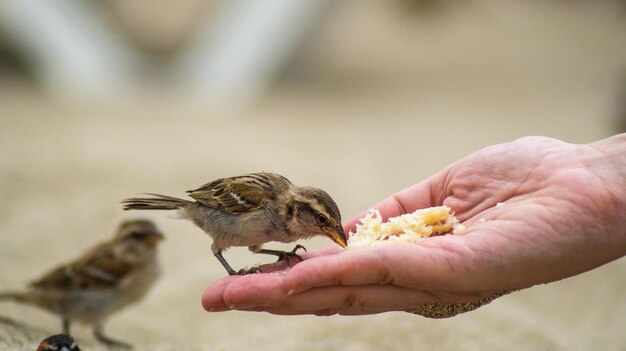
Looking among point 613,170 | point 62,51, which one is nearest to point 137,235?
point 613,170

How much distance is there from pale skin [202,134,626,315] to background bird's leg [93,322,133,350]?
2013mm

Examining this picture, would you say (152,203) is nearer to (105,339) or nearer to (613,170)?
(105,339)

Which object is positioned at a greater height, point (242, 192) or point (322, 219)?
point (242, 192)

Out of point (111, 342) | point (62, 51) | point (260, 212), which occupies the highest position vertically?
point (62, 51)

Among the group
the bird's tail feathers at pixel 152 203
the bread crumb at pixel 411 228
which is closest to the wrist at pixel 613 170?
the bread crumb at pixel 411 228

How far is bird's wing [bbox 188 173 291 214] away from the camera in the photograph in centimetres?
416

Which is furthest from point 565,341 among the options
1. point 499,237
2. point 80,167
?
point 80,167

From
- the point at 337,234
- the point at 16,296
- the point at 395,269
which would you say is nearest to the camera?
the point at 395,269

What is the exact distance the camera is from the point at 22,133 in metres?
10.5

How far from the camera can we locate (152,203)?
4406 millimetres

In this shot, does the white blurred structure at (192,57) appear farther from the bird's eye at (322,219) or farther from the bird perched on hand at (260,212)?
the bird's eye at (322,219)

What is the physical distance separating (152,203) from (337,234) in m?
1.23

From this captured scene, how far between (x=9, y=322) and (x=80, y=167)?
4.31m

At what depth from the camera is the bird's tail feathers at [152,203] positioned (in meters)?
4.36
